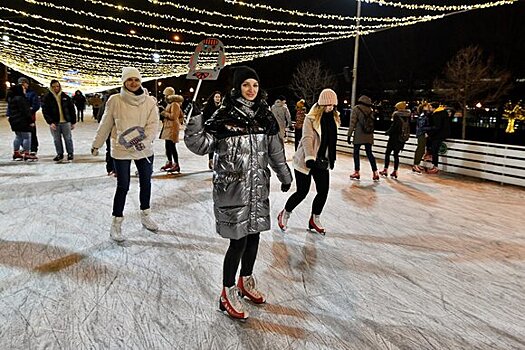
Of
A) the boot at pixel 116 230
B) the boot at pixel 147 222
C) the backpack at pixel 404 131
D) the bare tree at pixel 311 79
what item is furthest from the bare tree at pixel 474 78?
the boot at pixel 116 230

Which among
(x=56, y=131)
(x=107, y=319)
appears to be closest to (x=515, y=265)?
(x=107, y=319)

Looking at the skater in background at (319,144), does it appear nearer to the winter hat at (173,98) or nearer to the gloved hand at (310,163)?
the gloved hand at (310,163)

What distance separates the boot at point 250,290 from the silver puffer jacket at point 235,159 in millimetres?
508

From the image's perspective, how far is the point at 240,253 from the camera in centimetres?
270

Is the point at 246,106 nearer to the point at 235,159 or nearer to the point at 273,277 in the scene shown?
the point at 235,159

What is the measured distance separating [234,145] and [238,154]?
6 centimetres

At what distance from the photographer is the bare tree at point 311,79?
37.7 meters

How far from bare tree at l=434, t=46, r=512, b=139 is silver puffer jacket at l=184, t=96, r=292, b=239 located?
82.0 ft

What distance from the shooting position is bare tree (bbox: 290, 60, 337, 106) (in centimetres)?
3766

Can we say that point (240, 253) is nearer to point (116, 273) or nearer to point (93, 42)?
point (116, 273)

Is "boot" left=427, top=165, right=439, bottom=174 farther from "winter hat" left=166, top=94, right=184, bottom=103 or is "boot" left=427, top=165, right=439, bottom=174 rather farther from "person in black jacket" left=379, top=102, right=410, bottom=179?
"winter hat" left=166, top=94, right=184, bottom=103

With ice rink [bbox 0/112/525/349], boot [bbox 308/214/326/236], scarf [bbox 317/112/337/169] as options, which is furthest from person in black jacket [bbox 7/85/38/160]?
scarf [bbox 317/112/337/169]

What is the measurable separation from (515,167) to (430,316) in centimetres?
607

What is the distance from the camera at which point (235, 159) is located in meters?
2.56
